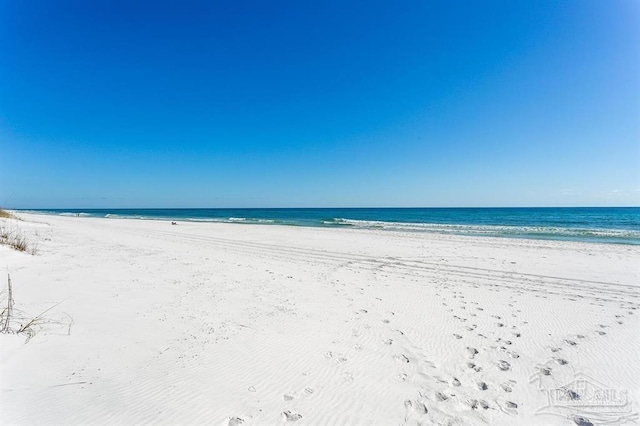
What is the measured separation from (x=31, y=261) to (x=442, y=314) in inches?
424

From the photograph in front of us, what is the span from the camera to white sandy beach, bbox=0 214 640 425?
2965 mm

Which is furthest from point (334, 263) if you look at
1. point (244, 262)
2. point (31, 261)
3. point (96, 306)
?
point (31, 261)

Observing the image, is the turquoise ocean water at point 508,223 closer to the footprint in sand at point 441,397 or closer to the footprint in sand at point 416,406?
the footprint in sand at point 441,397

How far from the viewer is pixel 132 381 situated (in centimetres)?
321

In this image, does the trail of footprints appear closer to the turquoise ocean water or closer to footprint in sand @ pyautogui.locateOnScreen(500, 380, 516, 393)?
footprint in sand @ pyautogui.locateOnScreen(500, 380, 516, 393)

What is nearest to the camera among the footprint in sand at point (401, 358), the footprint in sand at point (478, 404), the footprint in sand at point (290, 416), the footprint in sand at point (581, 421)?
the footprint in sand at point (290, 416)

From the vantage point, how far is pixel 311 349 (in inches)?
167

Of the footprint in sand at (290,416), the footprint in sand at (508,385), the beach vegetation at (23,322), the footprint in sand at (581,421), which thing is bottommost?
the footprint in sand at (581,421)

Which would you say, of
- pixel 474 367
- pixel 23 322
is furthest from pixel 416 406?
pixel 23 322

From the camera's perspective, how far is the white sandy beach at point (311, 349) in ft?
9.73

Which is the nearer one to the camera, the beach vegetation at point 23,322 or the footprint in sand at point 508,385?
the footprint in sand at point 508,385

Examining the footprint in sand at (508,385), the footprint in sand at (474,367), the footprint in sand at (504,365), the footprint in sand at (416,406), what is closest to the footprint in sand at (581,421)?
the footprint in sand at (508,385)

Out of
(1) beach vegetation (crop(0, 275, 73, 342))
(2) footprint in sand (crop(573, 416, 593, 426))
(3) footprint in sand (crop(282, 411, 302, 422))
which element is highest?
(1) beach vegetation (crop(0, 275, 73, 342))

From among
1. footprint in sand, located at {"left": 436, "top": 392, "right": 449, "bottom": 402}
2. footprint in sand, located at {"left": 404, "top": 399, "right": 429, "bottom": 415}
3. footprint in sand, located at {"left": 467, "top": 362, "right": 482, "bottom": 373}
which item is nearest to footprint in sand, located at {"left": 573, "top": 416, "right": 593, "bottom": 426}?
footprint in sand, located at {"left": 467, "top": 362, "right": 482, "bottom": 373}
